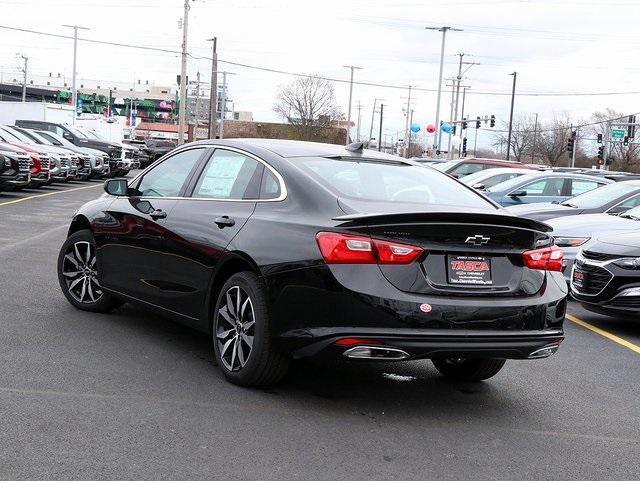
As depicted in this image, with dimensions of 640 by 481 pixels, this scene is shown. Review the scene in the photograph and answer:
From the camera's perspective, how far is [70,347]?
629cm

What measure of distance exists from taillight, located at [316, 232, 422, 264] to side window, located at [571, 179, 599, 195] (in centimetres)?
1281

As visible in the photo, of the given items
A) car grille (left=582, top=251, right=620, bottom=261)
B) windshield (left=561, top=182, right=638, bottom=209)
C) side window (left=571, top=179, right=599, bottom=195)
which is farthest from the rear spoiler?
side window (left=571, top=179, right=599, bottom=195)

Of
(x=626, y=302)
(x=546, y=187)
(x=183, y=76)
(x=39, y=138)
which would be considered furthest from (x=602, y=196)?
(x=183, y=76)

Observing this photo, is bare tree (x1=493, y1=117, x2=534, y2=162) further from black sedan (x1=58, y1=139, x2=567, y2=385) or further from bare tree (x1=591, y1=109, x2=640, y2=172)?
black sedan (x1=58, y1=139, x2=567, y2=385)

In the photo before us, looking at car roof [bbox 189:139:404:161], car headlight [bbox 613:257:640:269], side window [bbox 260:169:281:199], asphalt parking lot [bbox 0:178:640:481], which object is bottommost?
asphalt parking lot [bbox 0:178:640:481]

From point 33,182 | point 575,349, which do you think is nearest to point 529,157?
point 33,182

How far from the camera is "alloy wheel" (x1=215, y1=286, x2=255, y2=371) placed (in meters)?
5.37

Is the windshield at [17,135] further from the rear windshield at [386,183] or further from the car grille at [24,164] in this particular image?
the rear windshield at [386,183]

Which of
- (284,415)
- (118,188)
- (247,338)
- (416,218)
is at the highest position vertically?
(416,218)

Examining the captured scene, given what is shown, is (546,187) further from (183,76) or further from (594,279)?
(183,76)

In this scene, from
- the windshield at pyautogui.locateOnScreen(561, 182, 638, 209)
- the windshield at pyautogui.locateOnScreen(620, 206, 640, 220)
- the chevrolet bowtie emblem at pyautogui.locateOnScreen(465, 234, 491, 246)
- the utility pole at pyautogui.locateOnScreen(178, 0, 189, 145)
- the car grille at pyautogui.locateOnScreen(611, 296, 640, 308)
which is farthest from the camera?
the utility pole at pyautogui.locateOnScreen(178, 0, 189, 145)

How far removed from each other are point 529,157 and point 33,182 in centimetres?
10050

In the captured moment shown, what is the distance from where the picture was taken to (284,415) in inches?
196

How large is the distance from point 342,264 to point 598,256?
4740 millimetres
